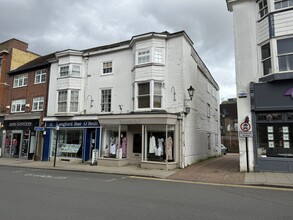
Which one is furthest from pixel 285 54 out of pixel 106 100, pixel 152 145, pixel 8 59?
pixel 8 59

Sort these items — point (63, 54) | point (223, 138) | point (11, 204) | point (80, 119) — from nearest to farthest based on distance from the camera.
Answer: point (11, 204) < point (80, 119) < point (63, 54) < point (223, 138)

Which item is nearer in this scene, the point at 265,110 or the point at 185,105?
the point at 265,110

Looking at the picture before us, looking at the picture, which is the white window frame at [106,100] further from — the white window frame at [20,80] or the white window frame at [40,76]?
the white window frame at [20,80]

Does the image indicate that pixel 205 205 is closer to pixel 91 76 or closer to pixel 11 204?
pixel 11 204

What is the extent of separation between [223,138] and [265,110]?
3271 centimetres

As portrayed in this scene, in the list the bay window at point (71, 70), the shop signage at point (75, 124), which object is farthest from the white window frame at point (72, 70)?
the shop signage at point (75, 124)

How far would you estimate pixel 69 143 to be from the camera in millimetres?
20625

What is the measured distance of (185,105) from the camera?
16.6 meters

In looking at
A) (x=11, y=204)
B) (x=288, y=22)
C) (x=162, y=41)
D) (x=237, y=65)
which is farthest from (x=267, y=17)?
(x=11, y=204)

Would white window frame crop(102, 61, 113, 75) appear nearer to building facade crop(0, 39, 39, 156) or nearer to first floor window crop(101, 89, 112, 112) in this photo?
first floor window crop(101, 89, 112, 112)

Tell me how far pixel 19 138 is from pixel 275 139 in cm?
2148

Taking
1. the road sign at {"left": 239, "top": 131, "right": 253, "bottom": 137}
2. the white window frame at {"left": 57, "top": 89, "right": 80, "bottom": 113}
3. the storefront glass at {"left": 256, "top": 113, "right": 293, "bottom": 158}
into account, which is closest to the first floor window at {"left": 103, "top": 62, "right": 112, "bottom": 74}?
the white window frame at {"left": 57, "top": 89, "right": 80, "bottom": 113}

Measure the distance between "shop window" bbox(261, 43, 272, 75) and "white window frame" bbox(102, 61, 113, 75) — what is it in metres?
10.9

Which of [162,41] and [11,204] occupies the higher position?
[162,41]
